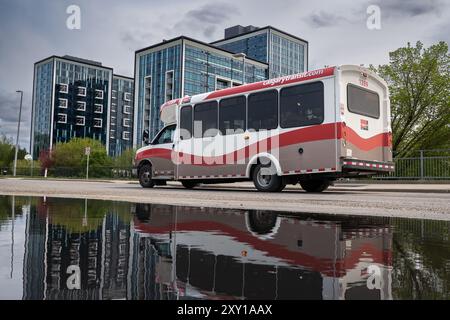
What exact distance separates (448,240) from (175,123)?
1346cm

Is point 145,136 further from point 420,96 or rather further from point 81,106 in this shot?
point 81,106

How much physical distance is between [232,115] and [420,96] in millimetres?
21097

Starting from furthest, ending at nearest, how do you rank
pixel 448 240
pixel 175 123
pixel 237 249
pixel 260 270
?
pixel 175 123
pixel 448 240
pixel 237 249
pixel 260 270

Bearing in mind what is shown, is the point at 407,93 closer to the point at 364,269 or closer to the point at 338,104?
the point at 338,104

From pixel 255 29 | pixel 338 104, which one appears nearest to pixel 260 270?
pixel 338 104

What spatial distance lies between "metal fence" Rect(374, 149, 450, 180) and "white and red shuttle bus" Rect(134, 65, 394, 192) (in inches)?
269

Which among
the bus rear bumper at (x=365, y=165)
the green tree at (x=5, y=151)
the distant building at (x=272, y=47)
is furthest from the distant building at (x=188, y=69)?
the bus rear bumper at (x=365, y=165)

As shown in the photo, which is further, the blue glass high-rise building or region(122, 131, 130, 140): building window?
region(122, 131, 130, 140): building window

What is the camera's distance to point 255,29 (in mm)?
108312

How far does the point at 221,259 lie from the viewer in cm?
286

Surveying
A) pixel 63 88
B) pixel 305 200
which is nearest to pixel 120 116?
pixel 63 88

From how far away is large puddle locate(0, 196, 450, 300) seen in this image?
83.5 inches

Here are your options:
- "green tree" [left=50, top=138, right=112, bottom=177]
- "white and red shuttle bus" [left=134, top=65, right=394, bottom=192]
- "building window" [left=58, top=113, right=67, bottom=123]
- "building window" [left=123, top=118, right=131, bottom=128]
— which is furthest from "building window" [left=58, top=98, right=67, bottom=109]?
"white and red shuttle bus" [left=134, top=65, right=394, bottom=192]

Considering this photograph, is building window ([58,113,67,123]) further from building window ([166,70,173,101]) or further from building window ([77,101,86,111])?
building window ([166,70,173,101])
